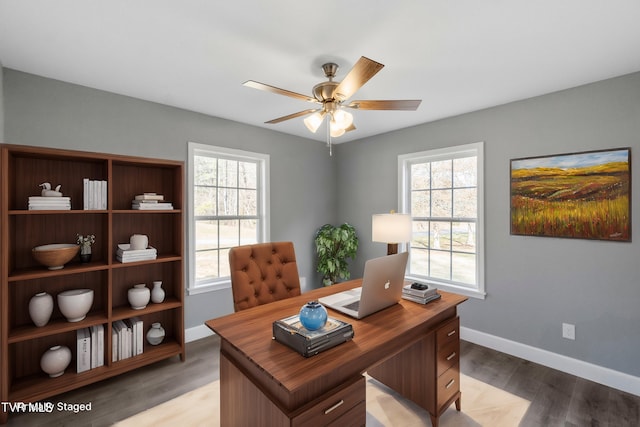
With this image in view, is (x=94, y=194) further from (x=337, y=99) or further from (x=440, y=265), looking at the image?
(x=440, y=265)

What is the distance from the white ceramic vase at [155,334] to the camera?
2699 millimetres

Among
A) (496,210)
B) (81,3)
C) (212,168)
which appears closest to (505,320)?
(496,210)

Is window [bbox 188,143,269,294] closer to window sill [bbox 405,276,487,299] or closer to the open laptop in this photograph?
the open laptop

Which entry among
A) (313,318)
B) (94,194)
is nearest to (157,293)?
(94,194)

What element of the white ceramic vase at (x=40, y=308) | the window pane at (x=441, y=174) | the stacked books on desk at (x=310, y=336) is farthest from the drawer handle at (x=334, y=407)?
the window pane at (x=441, y=174)

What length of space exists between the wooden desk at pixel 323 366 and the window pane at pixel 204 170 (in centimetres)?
203

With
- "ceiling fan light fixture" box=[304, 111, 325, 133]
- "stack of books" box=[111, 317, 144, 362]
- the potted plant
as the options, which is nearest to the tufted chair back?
"ceiling fan light fixture" box=[304, 111, 325, 133]

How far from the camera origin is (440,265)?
3.52 meters

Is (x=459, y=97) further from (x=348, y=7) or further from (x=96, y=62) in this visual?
(x=96, y=62)

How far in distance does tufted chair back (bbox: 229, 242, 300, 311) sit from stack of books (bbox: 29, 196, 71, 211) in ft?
4.52

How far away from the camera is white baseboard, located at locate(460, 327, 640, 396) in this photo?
229cm

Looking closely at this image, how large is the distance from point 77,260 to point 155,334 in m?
0.92

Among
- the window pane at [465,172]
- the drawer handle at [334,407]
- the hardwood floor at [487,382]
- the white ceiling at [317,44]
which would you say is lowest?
the hardwood floor at [487,382]

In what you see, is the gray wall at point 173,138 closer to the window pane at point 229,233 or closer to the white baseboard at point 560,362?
the window pane at point 229,233
